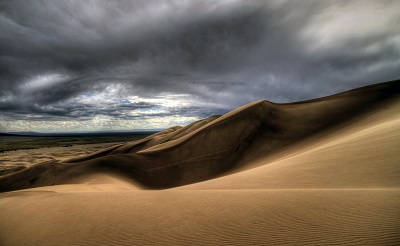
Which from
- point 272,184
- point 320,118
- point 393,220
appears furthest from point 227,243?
point 320,118

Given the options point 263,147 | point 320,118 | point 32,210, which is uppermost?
point 320,118

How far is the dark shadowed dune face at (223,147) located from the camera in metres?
21.7

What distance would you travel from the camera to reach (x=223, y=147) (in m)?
25.8

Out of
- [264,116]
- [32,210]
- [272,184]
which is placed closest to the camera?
[32,210]

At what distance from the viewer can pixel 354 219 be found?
4.04m

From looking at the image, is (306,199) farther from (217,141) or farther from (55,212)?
(217,141)

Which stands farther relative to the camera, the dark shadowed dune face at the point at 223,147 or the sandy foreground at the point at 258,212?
the dark shadowed dune face at the point at 223,147

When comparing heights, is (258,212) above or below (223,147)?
below

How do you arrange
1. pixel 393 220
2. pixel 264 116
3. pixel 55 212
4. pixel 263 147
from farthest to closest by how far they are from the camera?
1. pixel 264 116
2. pixel 263 147
3. pixel 55 212
4. pixel 393 220

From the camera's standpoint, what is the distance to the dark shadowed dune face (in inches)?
853

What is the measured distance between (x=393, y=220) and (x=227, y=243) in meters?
2.96

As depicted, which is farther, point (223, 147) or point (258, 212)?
point (223, 147)

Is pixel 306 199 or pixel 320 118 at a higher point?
pixel 320 118

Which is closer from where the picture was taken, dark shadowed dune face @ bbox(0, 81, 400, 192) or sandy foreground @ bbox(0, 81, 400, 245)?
sandy foreground @ bbox(0, 81, 400, 245)
